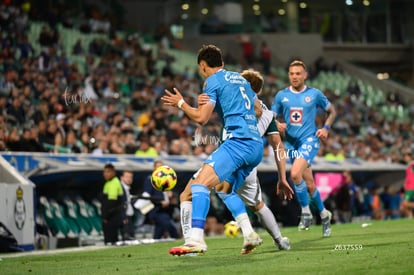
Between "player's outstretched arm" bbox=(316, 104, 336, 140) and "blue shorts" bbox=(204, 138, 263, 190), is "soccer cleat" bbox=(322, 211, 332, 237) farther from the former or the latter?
"blue shorts" bbox=(204, 138, 263, 190)

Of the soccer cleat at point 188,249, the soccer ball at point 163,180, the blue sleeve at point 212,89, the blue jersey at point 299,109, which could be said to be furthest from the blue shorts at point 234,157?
the blue jersey at point 299,109

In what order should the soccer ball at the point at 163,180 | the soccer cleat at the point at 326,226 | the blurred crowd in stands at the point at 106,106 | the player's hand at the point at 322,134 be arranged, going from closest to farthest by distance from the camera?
the soccer ball at the point at 163,180
the soccer cleat at the point at 326,226
the player's hand at the point at 322,134
the blurred crowd in stands at the point at 106,106

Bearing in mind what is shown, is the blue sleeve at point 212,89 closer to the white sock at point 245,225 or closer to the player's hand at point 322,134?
the white sock at point 245,225

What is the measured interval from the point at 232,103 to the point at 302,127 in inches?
230

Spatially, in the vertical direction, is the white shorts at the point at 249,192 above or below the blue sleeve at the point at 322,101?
below

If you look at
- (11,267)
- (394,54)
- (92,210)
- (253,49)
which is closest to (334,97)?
(253,49)

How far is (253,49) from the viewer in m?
44.9

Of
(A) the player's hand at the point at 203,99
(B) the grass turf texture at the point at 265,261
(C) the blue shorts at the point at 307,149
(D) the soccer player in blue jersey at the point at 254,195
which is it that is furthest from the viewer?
(C) the blue shorts at the point at 307,149

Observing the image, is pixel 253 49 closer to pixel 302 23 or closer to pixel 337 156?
pixel 302 23

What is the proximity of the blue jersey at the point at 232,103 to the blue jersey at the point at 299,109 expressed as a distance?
5593 mm

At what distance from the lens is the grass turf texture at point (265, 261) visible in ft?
31.1

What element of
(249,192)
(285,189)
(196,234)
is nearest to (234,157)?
(196,234)

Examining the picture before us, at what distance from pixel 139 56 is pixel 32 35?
4853 millimetres

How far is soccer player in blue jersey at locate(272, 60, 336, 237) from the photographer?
15.8m
